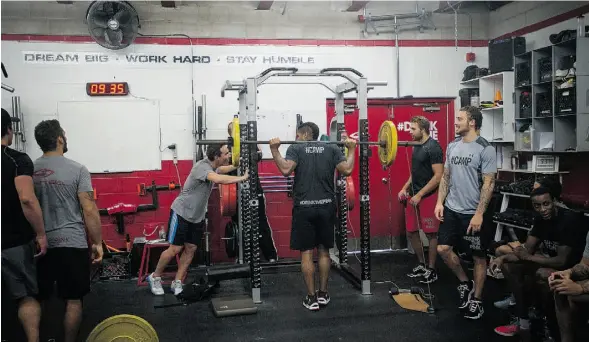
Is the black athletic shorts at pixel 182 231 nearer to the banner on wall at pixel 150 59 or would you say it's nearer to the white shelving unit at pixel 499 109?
the banner on wall at pixel 150 59

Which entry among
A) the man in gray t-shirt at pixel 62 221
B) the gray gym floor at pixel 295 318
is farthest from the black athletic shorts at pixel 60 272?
the gray gym floor at pixel 295 318

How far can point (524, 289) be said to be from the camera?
3.47m

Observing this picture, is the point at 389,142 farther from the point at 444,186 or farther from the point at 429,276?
the point at 429,276

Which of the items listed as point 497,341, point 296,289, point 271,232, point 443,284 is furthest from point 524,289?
point 271,232

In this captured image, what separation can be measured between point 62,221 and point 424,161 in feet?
10.3

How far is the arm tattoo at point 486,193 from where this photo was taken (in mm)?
3916

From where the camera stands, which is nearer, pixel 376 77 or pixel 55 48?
pixel 55 48

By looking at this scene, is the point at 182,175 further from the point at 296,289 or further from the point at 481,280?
the point at 481,280

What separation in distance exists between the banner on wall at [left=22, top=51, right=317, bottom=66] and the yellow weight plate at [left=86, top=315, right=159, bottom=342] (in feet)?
11.9

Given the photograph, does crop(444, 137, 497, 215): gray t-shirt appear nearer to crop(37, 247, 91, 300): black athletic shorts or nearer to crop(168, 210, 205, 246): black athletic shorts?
crop(168, 210, 205, 246): black athletic shorts

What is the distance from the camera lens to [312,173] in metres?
4.23

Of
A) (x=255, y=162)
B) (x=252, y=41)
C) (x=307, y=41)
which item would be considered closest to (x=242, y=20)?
(x=252, y=41)

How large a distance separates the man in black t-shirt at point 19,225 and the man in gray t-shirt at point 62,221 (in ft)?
0.49

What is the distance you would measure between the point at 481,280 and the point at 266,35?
3622 mm
